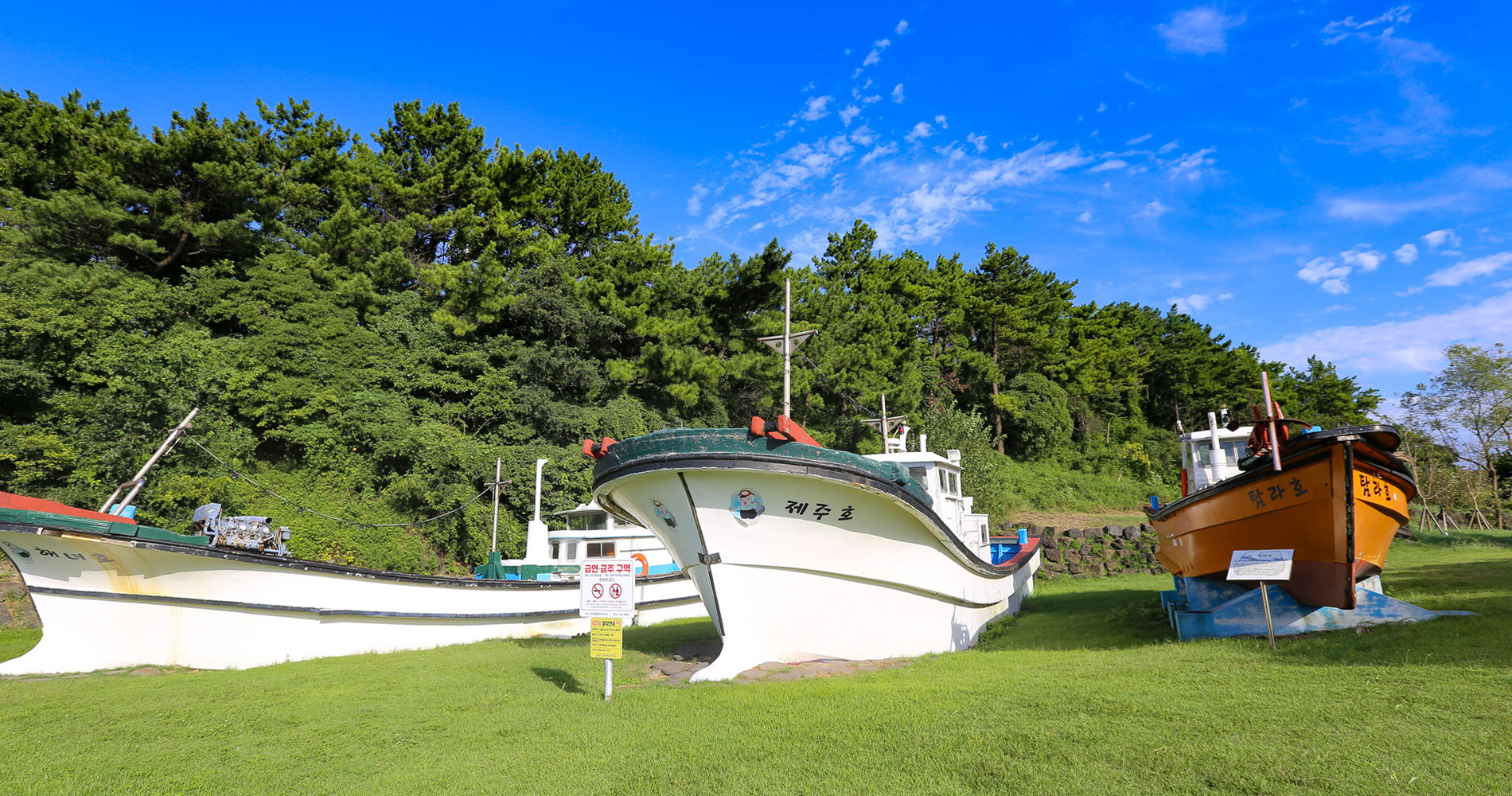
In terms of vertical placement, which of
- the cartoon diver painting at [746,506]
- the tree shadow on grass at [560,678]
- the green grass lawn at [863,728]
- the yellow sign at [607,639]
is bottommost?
the tree shadow on grass at [560,678]

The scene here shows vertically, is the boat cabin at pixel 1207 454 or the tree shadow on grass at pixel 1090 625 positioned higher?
the boat cabin at pixel 1207 454

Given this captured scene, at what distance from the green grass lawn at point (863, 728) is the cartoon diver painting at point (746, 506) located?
1742mm

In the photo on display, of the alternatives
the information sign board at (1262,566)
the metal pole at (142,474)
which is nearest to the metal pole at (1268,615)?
the information sign board at (1262,566)

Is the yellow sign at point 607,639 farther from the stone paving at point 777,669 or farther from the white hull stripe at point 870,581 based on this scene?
the white hull stripe at point 870,581

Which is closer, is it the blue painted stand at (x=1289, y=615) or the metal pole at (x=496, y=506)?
the blue painted stand at (x=1289, y=615)

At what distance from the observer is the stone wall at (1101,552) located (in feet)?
73.0

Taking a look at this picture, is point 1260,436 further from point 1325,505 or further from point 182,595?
point 182,595

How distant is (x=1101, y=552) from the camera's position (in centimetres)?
2252

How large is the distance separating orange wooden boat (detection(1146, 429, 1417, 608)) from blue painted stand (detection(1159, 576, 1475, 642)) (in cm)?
18

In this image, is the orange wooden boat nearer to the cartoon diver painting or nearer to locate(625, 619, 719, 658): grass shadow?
the cartoon diver painting

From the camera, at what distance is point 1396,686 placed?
500 centimetres

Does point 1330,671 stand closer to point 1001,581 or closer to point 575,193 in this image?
point 1001,581

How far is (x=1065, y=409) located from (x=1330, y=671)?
34.3 metres

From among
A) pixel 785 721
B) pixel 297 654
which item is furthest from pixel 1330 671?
pixel 297 654
